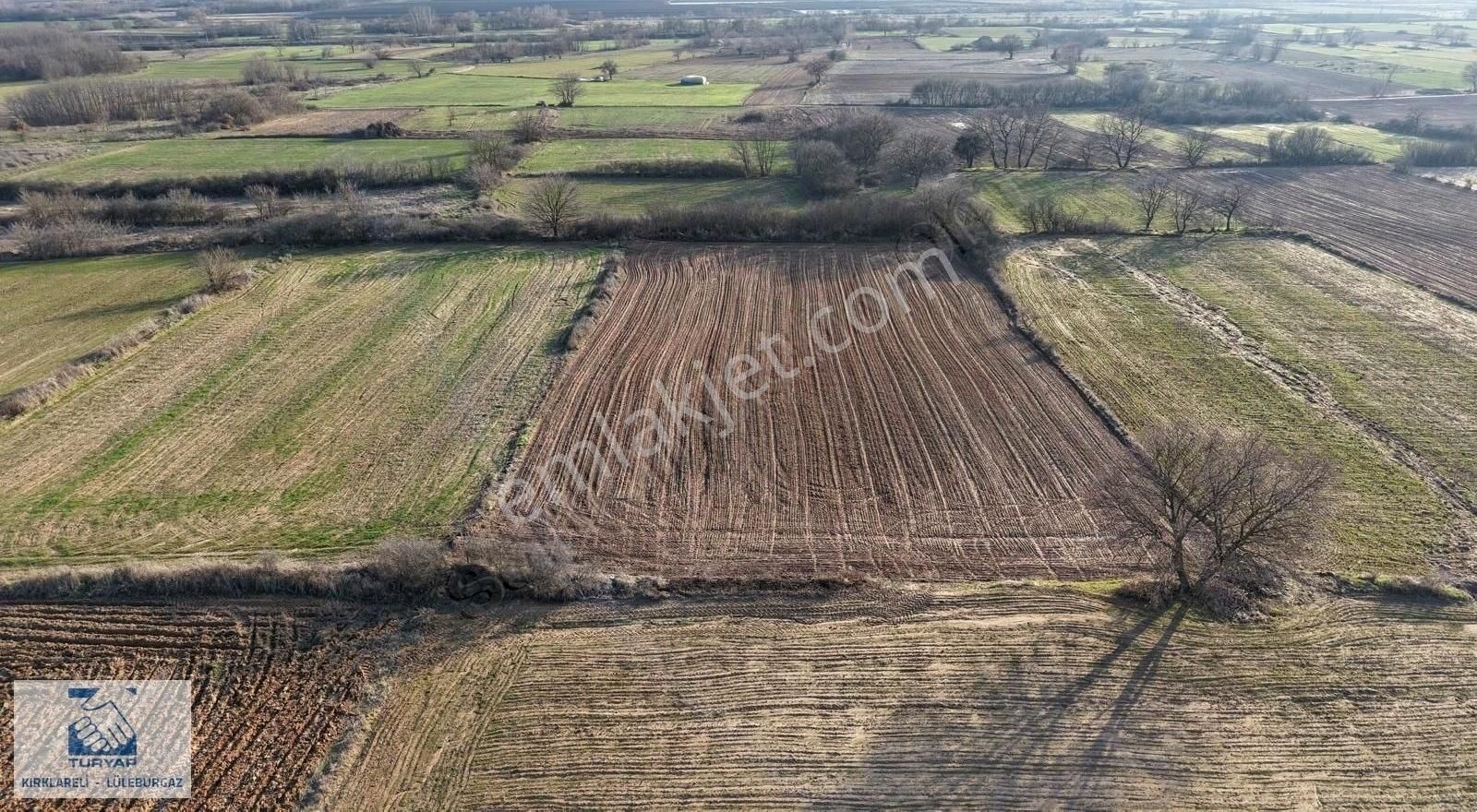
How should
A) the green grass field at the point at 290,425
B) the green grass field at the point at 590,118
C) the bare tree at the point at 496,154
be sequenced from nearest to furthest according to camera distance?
the green grass field at the point at 290,425 < the bare tree at the point at 496,154 < the green grass field at the point at 590,118

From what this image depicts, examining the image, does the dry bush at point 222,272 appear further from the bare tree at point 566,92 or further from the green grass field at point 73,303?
the bare tree at point 566,92

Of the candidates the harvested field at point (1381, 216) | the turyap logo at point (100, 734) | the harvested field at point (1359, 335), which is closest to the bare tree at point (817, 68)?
the harvested field at point (1381, 216)

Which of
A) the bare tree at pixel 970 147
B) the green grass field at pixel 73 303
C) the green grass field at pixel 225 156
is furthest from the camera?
the bare tree at pixel 970 147

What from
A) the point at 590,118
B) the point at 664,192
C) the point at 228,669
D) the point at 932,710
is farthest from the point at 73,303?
the point at 590,118

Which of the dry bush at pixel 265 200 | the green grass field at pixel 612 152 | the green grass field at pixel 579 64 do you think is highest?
the green grass field at pixel 579 64

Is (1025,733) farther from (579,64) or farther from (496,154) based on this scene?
(579,64)

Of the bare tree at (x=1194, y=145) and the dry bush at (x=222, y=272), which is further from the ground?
the bare tree at (x=1194, y=145)

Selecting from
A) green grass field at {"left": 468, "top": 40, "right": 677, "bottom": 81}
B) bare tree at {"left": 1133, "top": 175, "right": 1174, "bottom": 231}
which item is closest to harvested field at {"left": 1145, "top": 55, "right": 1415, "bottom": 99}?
bare tree at {"left": 1133, "top": 175, "right": 1174, "bottom": 231}
